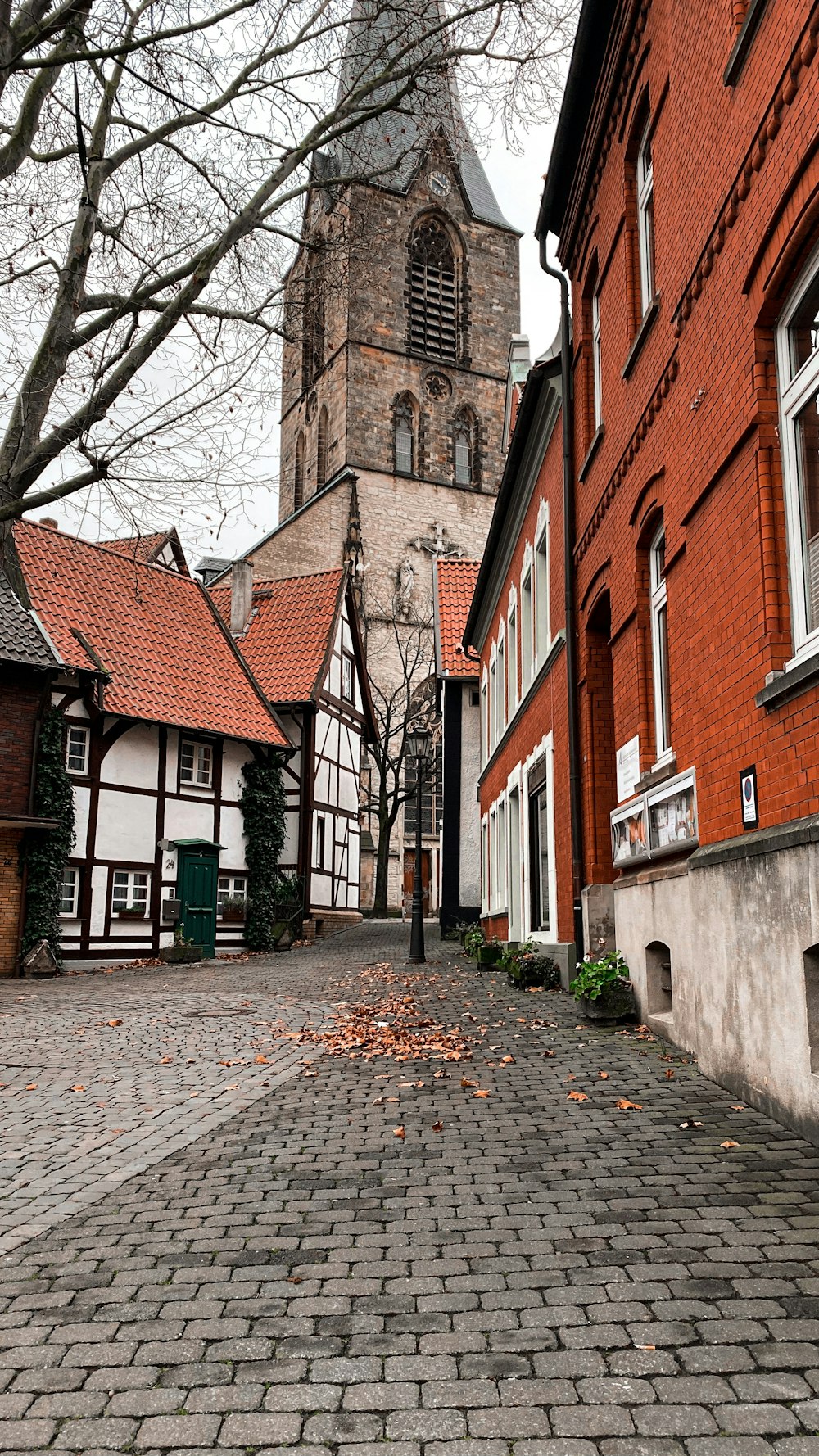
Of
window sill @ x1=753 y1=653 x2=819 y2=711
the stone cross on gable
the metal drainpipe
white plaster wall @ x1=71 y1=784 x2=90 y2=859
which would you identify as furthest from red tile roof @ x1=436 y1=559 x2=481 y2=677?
the stone cross on gable

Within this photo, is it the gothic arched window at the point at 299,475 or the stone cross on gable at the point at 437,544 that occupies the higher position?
the gothic arched window at the point at 299,475

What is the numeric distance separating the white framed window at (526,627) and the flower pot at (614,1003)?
280 inches

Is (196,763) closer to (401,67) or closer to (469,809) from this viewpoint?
(469,809)

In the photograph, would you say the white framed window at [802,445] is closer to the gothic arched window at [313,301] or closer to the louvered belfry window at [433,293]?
the gothic arched window at [313,301]

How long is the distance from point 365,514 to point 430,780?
1293 centimetres

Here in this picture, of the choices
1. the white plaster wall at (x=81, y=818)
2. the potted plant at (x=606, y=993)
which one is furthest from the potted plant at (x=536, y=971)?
the white plaster wall at (x=81, y=818)

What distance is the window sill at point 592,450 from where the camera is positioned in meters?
9.95

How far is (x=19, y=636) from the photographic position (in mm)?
18672

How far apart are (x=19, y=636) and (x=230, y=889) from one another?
7.61 m

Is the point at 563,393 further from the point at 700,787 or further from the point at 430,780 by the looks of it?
the point at 430,780

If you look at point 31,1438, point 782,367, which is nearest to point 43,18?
point 782,367

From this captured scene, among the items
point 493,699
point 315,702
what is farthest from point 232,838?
point 493,699

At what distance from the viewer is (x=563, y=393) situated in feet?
37.6

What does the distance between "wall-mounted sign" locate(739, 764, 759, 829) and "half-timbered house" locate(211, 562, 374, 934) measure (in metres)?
21.0
